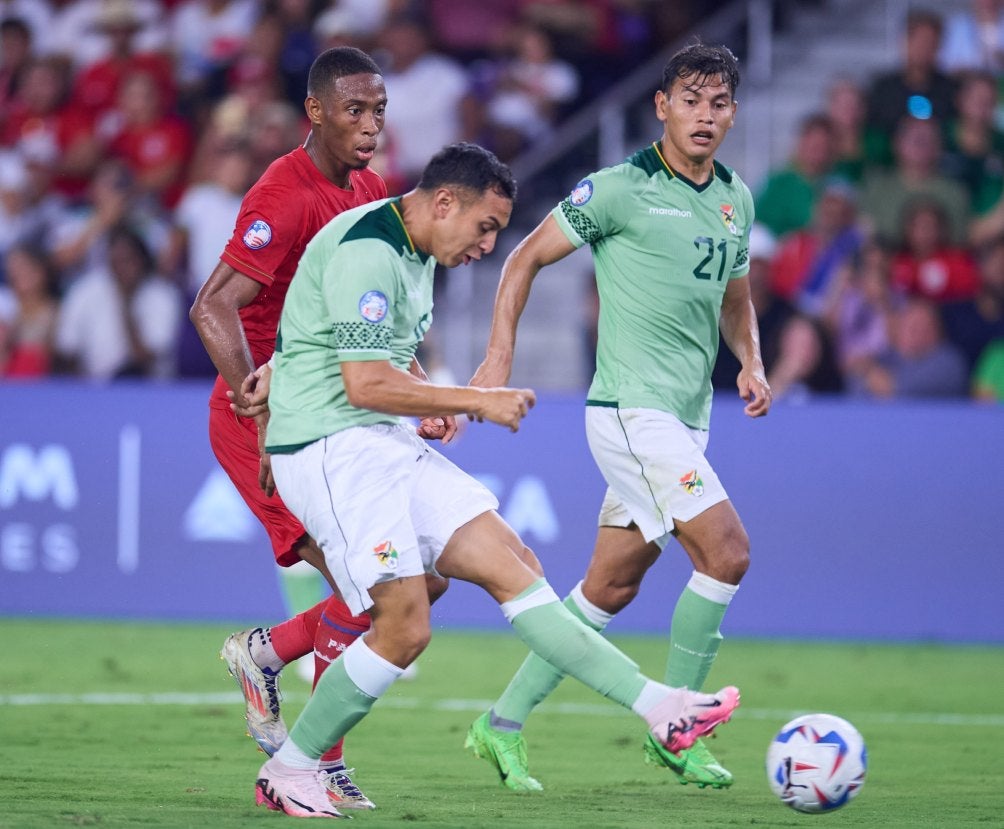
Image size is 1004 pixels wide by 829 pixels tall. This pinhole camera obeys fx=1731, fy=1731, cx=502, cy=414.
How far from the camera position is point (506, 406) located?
5.44 m

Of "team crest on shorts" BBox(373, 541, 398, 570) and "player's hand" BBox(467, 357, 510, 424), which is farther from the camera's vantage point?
"player's hand" BBox(467, 357, 510, 424)

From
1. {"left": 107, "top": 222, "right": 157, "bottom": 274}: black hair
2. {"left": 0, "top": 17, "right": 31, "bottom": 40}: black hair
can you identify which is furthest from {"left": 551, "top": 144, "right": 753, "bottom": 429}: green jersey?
{"left": 0, "top": 17, "right": 31, "bottom": 40}: black hair

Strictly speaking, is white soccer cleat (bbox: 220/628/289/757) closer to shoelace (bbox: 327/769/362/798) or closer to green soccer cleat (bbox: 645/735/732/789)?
shoelace (bbox: 327/769/362/798)

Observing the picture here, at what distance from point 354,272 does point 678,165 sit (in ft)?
6.55

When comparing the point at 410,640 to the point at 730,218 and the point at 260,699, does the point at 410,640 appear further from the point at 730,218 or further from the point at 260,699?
the point at 730,218

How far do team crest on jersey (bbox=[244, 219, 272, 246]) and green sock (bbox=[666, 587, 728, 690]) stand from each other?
213 cm

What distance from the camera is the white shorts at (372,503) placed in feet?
18.6

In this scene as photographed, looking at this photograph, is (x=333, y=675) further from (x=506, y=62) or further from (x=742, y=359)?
(x=506, y=62)

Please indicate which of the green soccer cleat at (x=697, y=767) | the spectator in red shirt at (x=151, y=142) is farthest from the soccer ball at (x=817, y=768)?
the spectator in red shirt at (x=151, y=142)

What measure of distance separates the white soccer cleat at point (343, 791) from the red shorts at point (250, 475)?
33.5 inches

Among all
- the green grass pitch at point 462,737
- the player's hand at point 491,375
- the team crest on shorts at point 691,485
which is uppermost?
the player's hand at point 491,375

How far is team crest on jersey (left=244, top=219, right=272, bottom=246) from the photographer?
6434 mm

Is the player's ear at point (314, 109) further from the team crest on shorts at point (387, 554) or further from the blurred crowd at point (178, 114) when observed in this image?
the blurred crowd at point (178, 114)

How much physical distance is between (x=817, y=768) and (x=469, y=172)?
89.7 inches
